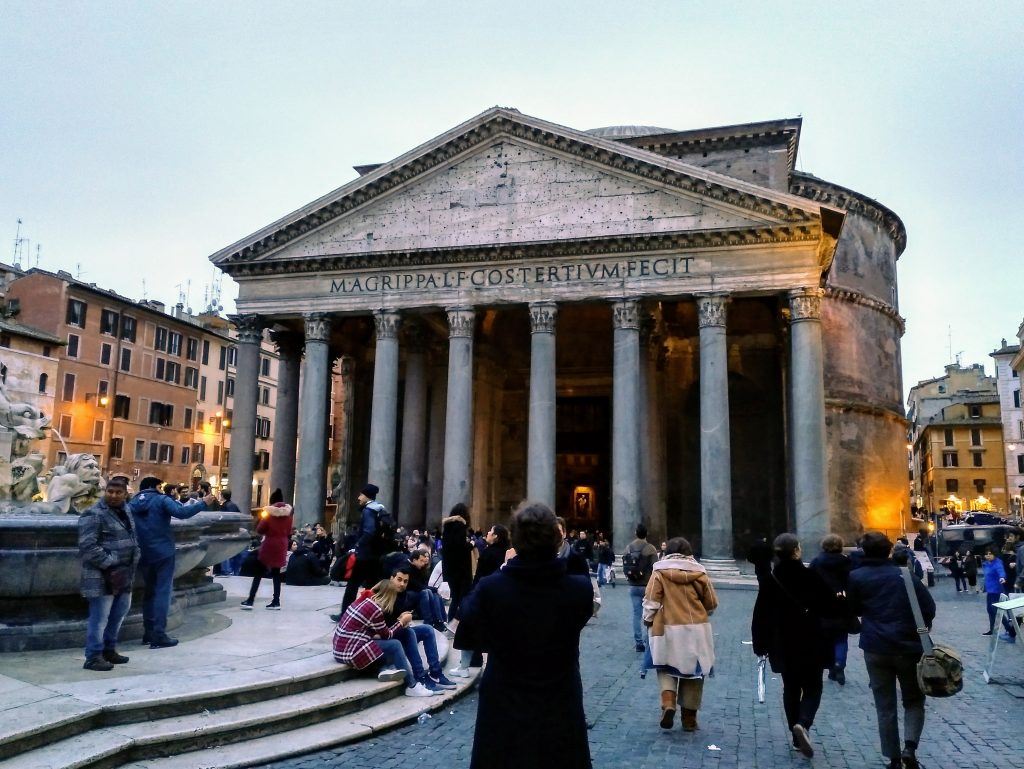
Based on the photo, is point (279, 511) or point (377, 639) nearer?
point (377, 639)

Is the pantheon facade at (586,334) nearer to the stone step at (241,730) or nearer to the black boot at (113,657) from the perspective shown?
the stone step at (241,730)

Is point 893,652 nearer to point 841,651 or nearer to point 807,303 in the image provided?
point 841,651

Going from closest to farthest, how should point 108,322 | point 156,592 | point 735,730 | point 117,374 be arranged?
point 735,730 → point 156,592 → point 108,322 → point 117,374

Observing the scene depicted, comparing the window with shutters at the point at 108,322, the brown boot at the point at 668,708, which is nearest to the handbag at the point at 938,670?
the brown boot at the point at 668,708

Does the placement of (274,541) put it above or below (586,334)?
below

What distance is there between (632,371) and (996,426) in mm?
49217

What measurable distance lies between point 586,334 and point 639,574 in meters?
22.1

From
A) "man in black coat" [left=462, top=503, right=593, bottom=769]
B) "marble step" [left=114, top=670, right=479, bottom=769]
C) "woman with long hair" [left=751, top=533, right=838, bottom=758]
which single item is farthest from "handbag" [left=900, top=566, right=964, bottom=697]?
"marble step" [left=114, top=670, right=479, bottom=769]

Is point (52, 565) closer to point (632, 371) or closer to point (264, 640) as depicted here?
point (264, 640)

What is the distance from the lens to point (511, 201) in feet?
78.8

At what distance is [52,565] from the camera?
6934 mm

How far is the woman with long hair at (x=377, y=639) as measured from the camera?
6820mm

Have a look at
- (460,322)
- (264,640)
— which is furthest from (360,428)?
(264,640)

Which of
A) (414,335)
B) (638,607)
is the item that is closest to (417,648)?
(638,607)
